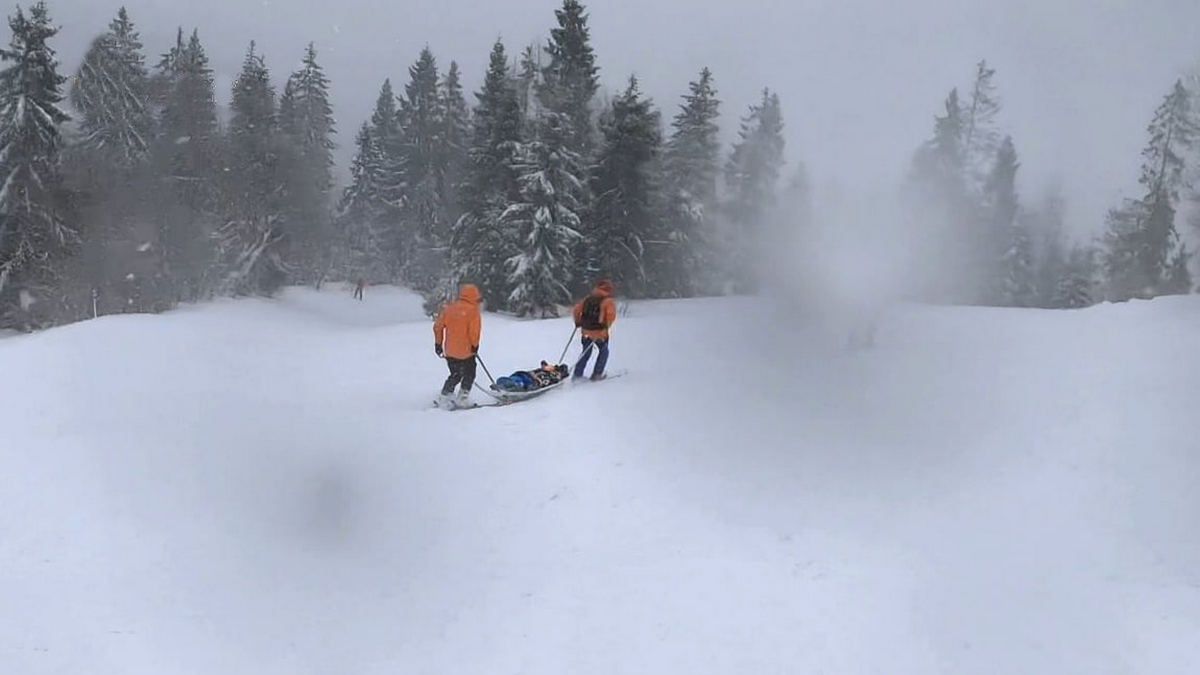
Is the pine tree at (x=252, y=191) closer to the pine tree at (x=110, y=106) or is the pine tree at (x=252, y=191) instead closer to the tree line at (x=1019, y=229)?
the pine tree at (x=110, y=106)

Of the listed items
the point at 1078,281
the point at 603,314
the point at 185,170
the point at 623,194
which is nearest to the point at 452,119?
the point at 185,170

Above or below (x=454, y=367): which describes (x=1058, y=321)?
above

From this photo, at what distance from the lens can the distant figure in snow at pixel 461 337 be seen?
43.8 ft

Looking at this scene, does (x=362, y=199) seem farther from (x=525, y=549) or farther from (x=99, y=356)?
(x=525, y=549)

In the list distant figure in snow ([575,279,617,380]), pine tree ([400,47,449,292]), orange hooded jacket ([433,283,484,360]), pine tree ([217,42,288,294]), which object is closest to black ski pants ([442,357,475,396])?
orange hooded jacket ([433,283,484,360])

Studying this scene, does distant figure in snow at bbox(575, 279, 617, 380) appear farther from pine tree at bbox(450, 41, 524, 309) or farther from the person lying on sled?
pine tree at bbox(450, 41, 524, 309)

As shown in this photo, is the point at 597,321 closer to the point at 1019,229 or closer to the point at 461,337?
the point at 461,337

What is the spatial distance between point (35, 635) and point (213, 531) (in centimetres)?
208

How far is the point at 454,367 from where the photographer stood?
535 inches

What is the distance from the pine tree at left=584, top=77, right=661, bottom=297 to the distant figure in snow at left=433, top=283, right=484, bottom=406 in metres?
22.6

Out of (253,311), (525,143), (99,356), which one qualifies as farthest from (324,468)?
(253,311)

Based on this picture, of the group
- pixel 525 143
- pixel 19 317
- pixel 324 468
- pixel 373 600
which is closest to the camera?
pixel 373 600

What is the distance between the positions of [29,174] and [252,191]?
53.2 feet

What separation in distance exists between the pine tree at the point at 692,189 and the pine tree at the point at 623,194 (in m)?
3.56
